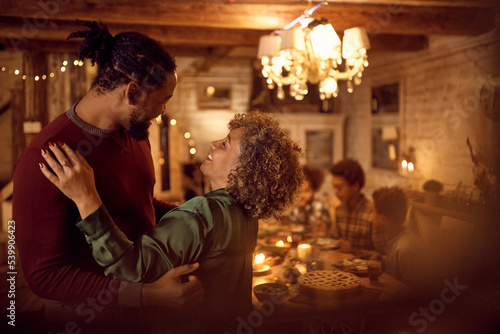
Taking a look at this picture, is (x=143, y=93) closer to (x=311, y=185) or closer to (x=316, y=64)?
(x=316, y=64)

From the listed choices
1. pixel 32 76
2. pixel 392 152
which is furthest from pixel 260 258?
pixel 32 76

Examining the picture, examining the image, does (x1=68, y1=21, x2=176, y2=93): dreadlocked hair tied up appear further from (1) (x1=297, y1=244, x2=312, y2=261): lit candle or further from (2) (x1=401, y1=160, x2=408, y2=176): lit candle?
Answer: (2) (x1=401, y1=160, x2=408, y2=176): lit candle

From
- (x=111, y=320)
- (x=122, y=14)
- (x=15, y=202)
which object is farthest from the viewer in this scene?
(x=122, y=14)

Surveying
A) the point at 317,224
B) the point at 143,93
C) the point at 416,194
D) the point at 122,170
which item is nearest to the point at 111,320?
the point at 122,170

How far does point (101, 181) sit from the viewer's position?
167 cm

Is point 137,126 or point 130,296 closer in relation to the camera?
point 130,296

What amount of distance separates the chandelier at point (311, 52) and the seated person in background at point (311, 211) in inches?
43.8

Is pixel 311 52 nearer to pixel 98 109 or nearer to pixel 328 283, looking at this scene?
pixel 328 283

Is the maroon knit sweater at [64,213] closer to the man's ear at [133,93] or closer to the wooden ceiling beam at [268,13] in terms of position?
the man's ear at [133,93]

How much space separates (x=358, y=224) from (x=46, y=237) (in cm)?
305

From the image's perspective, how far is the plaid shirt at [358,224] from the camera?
397 centimetres

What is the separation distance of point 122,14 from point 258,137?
8.08 feet

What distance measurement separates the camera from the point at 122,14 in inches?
142

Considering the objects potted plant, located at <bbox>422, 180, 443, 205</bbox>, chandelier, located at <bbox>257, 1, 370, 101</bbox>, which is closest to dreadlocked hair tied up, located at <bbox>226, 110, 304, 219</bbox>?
chandelier, located at <bbox>257, 1, 370, 101</bbox>
